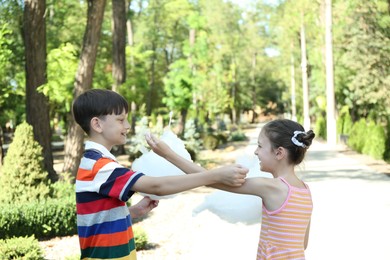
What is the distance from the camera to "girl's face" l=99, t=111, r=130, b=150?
7.61 ft

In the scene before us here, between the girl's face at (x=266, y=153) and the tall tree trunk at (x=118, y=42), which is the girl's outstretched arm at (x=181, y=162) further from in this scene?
the tall tree trunk at (x=118, y=42)

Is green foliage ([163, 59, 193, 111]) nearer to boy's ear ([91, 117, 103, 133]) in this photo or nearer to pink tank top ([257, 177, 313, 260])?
pink tank top ([257, 177, 313, 260])

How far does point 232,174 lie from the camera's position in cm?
212

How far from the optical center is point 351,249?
22.9ft

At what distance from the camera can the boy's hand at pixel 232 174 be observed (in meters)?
2.12

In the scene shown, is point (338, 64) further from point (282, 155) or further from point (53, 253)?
point (282, 155)

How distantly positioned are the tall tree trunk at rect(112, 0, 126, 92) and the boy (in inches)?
848

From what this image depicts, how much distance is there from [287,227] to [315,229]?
19.7ft

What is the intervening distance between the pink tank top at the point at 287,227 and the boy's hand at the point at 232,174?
439 mm

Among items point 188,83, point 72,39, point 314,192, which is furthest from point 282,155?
point 188,83

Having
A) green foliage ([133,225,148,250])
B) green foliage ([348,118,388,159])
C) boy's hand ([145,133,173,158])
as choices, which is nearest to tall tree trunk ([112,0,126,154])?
green foliage ([348,118,388,159])

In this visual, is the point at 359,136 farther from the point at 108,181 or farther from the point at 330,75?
the point at 108,181

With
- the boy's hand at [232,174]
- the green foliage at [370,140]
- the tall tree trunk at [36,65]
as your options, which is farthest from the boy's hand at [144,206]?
the green foliage at [370,140]

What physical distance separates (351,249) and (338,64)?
30732mm
